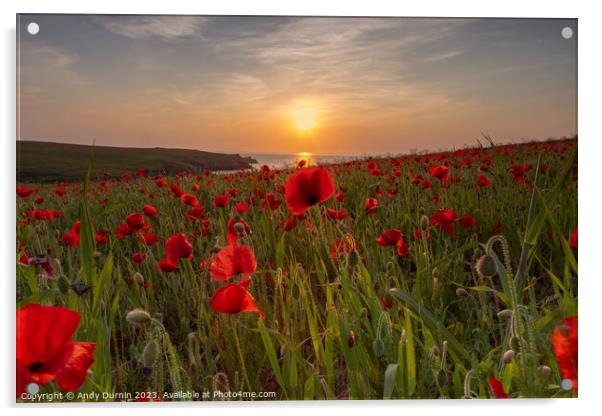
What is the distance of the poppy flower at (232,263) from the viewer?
6.87 feet

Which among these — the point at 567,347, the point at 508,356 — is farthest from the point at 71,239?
the point at 567,347

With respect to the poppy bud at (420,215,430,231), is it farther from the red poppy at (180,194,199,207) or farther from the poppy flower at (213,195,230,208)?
the red poppy at (180,194,199,207)

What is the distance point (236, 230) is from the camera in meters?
2.16

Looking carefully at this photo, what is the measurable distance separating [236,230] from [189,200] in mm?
259

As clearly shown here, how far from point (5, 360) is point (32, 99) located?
98 centimetres

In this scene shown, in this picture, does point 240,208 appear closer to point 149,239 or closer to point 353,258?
point 149,239

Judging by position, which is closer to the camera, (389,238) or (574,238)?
(389,238)

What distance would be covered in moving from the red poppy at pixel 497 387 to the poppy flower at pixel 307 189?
862 mm

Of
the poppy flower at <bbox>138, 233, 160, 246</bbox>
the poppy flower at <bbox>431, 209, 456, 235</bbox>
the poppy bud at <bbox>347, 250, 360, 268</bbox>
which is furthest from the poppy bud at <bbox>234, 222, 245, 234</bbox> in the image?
the poppy flower at <bbox>431, 209, 456, 235</bbox>

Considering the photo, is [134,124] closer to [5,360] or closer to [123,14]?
[123,14]

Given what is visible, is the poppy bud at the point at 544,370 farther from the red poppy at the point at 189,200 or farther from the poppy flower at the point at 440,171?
the red poppy at the point at 189,200

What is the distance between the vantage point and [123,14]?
2.21 metres

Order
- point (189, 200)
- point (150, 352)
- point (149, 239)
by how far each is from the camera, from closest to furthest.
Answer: point (150, 352) < point (149, 239) < point (189, 200)

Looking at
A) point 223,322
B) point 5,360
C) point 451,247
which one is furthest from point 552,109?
point 5,360
